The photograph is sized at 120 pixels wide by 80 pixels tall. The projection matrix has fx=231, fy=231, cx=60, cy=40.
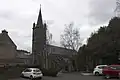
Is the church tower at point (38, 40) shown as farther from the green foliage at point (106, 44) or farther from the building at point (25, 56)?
the green foliage at point (106, 44)

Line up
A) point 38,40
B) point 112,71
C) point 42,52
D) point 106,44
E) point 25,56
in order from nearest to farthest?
point 112,71 → point 106,44 → point 42,52 → point 38,40 → point 25,56

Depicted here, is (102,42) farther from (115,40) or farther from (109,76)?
(109,76)

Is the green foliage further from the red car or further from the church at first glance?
the church

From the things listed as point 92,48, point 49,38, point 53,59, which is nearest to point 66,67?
point 53,59

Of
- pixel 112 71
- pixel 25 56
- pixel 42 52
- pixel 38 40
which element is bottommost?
pixel 112 71

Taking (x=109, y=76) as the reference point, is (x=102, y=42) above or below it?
above

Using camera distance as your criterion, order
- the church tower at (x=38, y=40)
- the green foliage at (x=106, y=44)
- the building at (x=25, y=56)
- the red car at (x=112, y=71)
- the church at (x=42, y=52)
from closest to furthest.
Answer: the red car at (x=112, y=71), the green foliage at (x=106, y=44), the church at (x=42, y=52), the church tower at (x=38, y=40), the building at (x=25, y=56)

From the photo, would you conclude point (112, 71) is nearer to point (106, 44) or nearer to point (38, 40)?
point (106, 44)

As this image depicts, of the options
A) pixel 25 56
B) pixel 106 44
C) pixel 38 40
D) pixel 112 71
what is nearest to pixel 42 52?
pixel 38 40

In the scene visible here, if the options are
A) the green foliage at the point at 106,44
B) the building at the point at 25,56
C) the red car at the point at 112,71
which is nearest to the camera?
the red car at the point at 112,71

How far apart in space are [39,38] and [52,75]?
4474cm

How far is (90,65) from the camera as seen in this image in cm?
6162

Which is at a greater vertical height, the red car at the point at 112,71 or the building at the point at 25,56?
the building at the point at 25,56

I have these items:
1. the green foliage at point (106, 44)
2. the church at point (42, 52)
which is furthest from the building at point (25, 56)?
the green foliage at point (106, 44)
